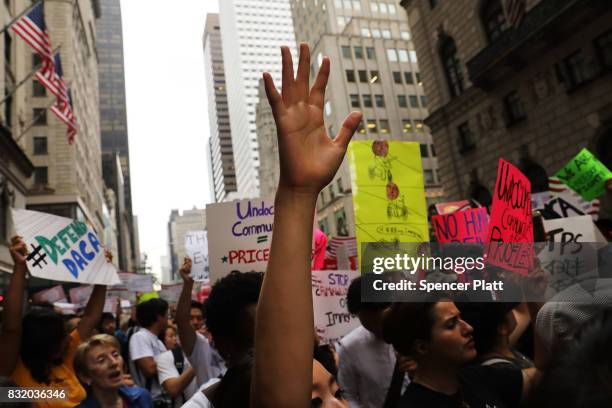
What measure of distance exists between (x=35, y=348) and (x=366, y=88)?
187ft

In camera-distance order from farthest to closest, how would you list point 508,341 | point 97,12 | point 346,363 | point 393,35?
point 97,12 < point 393,35 < point 346,363 < point 508,341

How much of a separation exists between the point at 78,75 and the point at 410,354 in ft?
181

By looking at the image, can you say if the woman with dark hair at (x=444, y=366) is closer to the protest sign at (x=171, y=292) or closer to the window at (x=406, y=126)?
the protest sign at (x=171, y=292)

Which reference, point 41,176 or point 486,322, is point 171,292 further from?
point 41,176

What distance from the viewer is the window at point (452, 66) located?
24922mm

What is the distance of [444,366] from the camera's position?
249 cm

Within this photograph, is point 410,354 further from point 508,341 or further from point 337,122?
point 337,122

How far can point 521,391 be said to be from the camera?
240 centimetres

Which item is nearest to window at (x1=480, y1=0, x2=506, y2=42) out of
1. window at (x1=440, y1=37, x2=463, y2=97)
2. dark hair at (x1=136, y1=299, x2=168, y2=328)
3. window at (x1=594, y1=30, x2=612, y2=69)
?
window at (x1=440, y1=37, x2=463, y2=97)

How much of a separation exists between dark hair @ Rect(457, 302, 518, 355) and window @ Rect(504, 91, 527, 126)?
1991cm

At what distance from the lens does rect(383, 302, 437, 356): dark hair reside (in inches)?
101

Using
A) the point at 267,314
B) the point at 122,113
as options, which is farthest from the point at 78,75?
the point at 122,113

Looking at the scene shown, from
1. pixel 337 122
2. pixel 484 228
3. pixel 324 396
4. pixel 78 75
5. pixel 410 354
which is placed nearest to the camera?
pixel 324 396

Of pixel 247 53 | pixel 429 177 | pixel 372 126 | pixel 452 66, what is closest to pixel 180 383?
pixel 452 66
